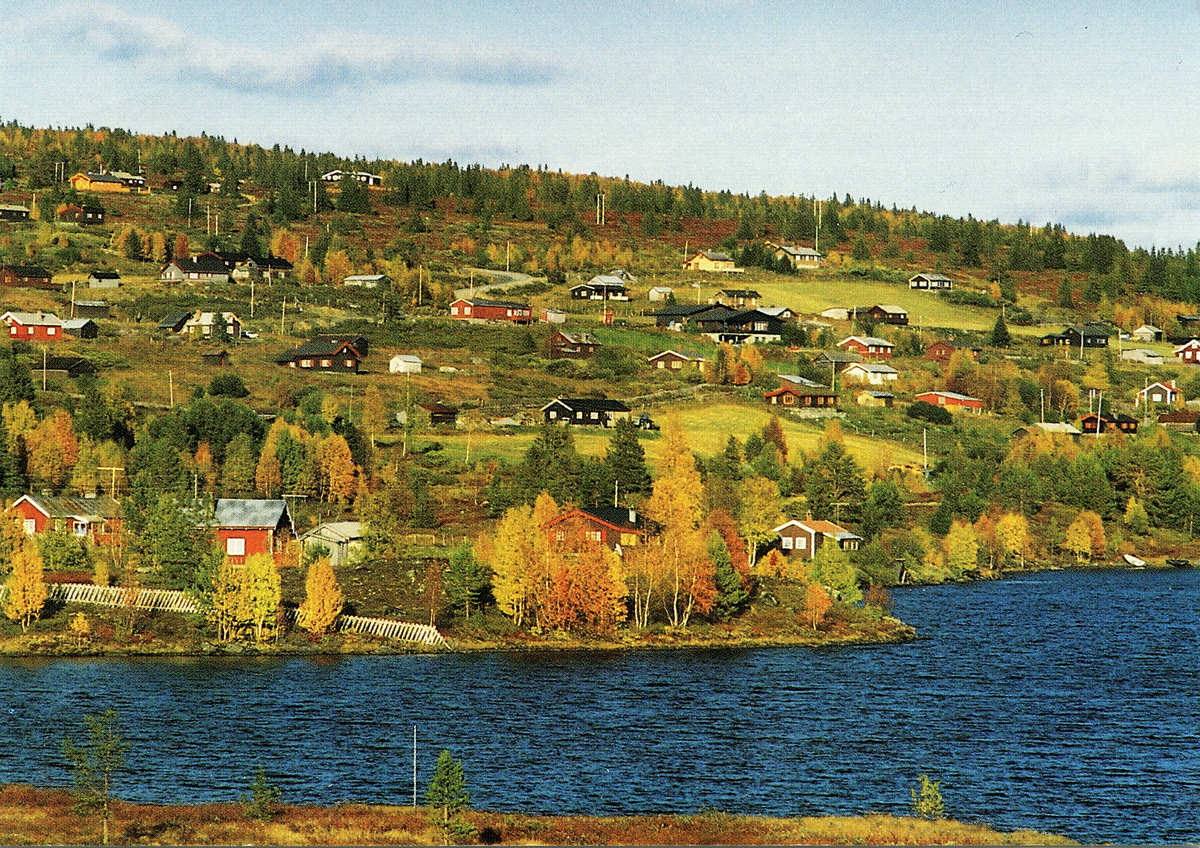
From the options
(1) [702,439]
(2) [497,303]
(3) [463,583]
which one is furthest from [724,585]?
(2) [497,303]

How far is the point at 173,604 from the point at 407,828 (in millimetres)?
40718

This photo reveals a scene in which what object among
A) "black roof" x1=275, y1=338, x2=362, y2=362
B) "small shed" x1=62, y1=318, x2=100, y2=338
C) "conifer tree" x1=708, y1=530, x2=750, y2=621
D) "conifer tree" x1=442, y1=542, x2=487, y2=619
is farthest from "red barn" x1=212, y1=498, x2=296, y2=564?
"small shed" x1=62, y1=318, x2=100, y2=338

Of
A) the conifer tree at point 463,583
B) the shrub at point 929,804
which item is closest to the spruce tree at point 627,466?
the conifer tree at point 463,583

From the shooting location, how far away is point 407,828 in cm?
3834

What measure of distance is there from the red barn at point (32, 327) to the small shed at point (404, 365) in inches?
1278

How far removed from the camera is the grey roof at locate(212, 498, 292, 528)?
8450 centimetres

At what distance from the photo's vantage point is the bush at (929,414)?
13876 centimetres

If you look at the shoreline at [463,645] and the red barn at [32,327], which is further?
the red barn at [32,327]

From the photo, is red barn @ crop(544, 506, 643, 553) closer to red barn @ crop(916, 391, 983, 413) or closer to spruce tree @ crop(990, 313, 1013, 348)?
red barn @ crop(916, 391, 983, 413)

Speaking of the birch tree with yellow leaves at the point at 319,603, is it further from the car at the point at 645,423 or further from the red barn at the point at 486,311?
the red barn at the point at 486,311

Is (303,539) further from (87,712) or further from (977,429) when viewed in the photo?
(977,429)

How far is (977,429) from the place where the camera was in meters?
134

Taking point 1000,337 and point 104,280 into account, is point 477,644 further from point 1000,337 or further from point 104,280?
point 1000,337

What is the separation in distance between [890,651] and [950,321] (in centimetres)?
12597
